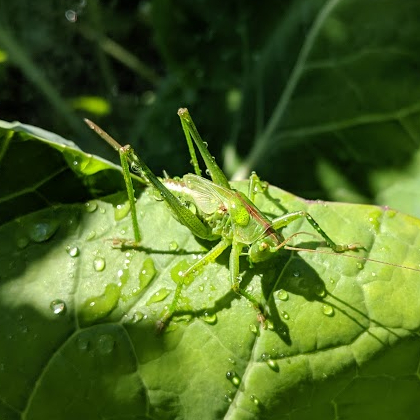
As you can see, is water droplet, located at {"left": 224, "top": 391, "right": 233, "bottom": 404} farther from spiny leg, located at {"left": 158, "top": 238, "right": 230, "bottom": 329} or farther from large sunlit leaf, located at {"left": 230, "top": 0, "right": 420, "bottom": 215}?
large sunlit leaf, located at {"left": 230, "top": 0, "right": 420, "bottom": 215}

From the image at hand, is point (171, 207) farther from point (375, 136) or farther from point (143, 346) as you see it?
point (375, 136)

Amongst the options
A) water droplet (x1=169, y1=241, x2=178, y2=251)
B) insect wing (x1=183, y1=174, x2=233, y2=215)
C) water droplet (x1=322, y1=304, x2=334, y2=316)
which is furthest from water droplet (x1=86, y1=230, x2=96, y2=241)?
water droplet (x1=322, y1=304, x2=334, y2=316)

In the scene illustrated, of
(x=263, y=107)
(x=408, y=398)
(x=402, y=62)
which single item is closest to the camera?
Result: (x=408, y=398)

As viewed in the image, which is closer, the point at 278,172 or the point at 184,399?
the point at 184,399

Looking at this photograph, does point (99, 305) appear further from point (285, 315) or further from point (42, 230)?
point (285, 315)

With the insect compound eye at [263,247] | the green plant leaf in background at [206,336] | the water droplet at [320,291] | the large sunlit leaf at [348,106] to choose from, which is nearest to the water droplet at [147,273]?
the green plant leaf in background at [206,336]

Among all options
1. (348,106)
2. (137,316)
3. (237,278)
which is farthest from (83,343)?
(348,106)

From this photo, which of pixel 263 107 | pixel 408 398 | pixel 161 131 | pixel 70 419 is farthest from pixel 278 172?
pixel 70 419
